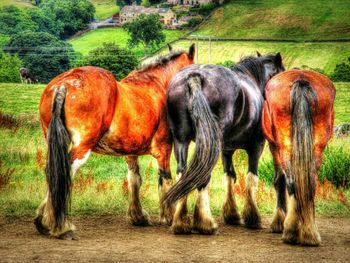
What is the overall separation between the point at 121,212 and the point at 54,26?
132 meters

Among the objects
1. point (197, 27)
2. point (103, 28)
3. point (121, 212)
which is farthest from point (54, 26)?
point (121, 212)

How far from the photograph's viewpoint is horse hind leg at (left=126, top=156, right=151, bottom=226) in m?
8.84

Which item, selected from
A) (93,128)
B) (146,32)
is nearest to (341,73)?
(146,32)

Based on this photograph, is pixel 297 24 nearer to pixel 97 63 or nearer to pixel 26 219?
pixel 97 63

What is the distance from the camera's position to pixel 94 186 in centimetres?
1181

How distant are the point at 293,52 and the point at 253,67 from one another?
8479 cm

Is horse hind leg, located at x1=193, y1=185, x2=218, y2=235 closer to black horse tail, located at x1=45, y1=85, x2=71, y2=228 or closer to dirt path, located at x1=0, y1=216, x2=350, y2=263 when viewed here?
dirt path, located at x1=0, y1=216, x2=350, y2=263

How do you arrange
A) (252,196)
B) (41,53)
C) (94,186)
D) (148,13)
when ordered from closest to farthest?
1. (252,196)
2. (94,186)
3. (41,53)
4. (148,13)

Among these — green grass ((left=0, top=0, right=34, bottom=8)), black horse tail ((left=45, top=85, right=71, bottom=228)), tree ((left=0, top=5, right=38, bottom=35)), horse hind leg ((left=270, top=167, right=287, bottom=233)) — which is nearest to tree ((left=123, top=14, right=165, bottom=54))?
tree ((left=0, top=5, right=38, bottom=35))

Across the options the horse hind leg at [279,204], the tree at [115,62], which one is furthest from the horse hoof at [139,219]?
the tree at [115,62]

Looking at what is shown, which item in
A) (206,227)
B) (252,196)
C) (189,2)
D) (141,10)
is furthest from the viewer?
(189,2)

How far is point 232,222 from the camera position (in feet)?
30.5

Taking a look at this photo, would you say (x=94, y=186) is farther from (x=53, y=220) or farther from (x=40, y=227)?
(x=53, y=220)

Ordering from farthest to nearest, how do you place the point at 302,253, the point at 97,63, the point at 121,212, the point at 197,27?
the point at 197,27
the point at 97,63
the point at 121,212
the point at 302,253
